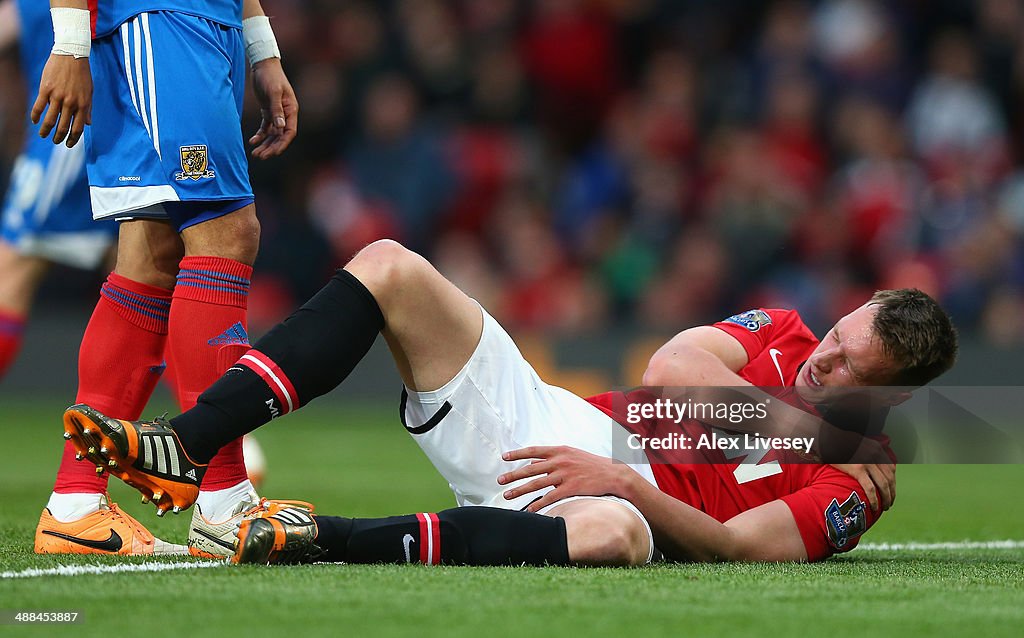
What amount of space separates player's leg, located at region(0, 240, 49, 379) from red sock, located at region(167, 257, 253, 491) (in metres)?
1.61

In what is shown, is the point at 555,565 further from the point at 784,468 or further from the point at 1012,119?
the point at 1012,119

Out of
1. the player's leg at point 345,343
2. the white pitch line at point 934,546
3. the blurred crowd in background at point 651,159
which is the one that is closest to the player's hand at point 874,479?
the white pitch line at point 934,546

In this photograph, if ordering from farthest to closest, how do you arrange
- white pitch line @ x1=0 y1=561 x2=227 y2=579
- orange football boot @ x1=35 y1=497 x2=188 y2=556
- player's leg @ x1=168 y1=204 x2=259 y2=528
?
orange football boot @ x1=35 y1=497 x2=188 y2=556, player's leg @ x1=168 y1=204 x2=259 y2=528, white pitch line @ x1=0 y1=561 x2=227 y2=579

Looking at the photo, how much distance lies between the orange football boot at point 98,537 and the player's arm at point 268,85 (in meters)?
1.10

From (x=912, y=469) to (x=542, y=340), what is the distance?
131 inches

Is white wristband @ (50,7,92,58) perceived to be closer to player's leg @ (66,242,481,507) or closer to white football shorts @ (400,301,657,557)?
player's leg @ (66,242,481,507)

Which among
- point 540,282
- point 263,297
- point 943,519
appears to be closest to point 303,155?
point 263,297

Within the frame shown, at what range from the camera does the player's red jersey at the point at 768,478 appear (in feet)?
11.6

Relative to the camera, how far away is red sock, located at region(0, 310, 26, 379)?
196 inches

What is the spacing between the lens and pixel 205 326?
3482mm

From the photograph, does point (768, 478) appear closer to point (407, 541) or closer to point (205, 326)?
Result: point (407, 541)

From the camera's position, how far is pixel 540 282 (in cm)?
1029

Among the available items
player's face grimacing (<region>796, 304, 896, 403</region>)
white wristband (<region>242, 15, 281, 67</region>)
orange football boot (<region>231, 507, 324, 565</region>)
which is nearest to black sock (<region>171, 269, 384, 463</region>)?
orange football boot (<region>231, 507, 324, 565</region>)

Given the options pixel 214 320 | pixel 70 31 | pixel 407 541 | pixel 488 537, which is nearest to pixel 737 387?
pixel 488 537
